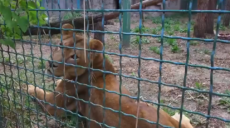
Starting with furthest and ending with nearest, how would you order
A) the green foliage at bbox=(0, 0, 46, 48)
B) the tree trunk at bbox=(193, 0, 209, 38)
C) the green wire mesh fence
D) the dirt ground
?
the tree trunk at bbox=(193, 0, 209, 38) < the dirt ground < the green foliage at bbox=(0, 0, 46, 48) < the green wire mesh fence

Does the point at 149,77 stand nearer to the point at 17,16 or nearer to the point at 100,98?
the point at 100,98

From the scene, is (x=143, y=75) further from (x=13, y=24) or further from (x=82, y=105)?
(x=13, y=24)

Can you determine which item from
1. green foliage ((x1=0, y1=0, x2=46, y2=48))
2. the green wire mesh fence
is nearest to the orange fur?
the green wire mesh fence

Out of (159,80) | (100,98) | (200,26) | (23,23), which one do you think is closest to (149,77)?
(100,98)

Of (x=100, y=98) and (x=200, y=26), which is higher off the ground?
(x=200, y=26)

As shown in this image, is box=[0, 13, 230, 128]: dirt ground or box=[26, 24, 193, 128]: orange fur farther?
→ box=[0, 13, 230, 128]: dirt ground

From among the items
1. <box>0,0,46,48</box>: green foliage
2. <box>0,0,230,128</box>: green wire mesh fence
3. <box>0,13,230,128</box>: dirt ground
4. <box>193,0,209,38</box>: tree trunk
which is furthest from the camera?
<box>193,0,209,38</box>: tree trunk

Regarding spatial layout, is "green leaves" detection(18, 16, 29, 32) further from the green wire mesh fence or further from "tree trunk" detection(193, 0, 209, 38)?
"tree trunk" detection(193, 0, 209, 38)

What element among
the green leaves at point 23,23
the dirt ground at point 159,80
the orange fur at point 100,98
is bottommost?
the dirt ground at point 159,80

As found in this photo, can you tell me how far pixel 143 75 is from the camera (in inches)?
162

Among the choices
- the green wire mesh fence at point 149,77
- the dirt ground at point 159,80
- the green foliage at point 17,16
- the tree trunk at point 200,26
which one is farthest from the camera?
the tree trunk at point 200,26

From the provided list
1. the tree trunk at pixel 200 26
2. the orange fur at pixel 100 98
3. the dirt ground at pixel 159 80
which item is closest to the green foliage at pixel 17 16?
the dirt ground at pixel 159 80

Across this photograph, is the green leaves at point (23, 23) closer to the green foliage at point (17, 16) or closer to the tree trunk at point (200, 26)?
the green foliage at point (17, 16)

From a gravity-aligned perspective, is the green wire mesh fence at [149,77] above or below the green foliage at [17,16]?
below
